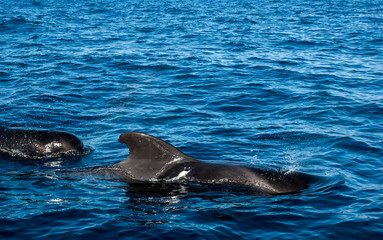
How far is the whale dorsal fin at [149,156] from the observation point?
34.8 feet

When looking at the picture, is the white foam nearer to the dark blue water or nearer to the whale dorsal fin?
the whale dorsal fin

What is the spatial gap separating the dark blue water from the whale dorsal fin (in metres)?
0.56

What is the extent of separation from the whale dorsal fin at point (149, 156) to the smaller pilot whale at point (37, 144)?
112 inches

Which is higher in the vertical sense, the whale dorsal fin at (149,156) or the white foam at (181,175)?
the whale dorsal fin at (149,156)

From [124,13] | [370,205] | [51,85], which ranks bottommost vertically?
[370,205]

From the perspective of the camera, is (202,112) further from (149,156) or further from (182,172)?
(182,172)

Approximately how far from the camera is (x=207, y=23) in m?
36.0

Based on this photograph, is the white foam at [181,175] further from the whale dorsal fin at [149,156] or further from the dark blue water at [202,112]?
the dark blue water at [202,112]

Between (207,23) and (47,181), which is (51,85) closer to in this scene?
(47,181)

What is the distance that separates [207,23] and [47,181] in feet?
87.8

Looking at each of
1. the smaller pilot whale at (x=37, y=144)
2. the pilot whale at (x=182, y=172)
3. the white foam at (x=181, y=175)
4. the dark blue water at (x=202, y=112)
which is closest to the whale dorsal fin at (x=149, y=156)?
the pilot whale at (x=182, y=172)

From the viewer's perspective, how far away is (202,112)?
16.6 metres

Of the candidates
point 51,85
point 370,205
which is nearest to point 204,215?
point 370,205

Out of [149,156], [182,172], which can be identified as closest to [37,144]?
[149,156]
